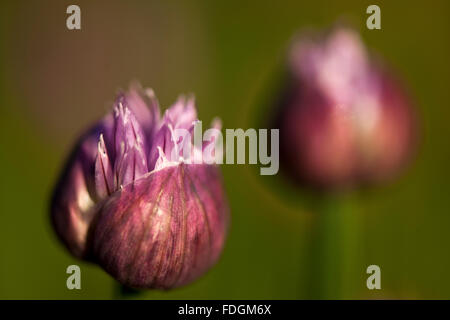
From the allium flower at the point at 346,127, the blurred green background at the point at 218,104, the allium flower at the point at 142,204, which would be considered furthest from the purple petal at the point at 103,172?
the blurred green background at the point at 218,104

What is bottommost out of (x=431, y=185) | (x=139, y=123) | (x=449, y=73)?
(x=431, y=185)

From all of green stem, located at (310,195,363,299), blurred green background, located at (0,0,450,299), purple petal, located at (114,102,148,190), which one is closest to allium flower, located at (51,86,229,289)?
purple petal, located at (114,102,148,190)

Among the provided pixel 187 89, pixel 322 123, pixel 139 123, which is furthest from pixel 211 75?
pixel 139 123

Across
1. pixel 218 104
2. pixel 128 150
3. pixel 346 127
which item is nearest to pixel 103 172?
pixel 128 150

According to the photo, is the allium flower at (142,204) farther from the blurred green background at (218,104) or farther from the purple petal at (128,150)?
the blurred green background at (218,104)

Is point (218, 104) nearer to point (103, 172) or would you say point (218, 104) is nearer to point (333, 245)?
point (333, 245)

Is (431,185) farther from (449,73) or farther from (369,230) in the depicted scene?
(449,73)
